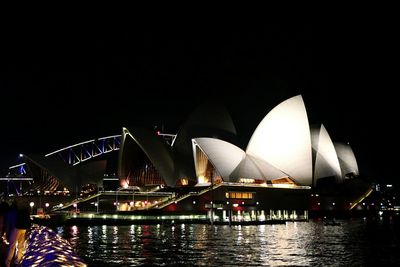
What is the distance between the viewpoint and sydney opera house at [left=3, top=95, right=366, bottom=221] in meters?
64.2

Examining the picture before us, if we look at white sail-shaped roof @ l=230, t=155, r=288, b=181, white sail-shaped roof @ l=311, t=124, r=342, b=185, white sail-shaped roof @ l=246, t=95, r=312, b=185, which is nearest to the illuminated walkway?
white sail-shaped roof @ l=246, t=95, r=312, b=185

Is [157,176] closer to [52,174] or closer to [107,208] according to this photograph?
[107,208]

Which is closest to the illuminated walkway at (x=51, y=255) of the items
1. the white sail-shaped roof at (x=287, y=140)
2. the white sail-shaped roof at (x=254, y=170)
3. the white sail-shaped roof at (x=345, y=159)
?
the white sail-shaped roof at (x=287, y=140)

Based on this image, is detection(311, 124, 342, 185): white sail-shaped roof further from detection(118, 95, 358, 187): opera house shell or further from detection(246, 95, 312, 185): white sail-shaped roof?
detection(246, 95, 312, 185): white sail-shaped roof

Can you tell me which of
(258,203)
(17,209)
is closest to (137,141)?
(258,203)

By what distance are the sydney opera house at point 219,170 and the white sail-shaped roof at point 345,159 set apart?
479 centimetres

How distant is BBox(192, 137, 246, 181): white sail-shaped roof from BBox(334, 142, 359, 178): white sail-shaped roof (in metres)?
25.6

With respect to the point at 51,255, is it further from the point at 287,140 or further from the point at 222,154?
the point at 222,154

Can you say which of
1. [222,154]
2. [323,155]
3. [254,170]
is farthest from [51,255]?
[323,155]

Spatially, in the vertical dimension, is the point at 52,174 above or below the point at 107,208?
above

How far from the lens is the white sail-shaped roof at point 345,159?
85.2 m

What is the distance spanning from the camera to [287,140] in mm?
63281

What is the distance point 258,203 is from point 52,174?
35.5 metres

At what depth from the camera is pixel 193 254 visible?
1931 centimetres
